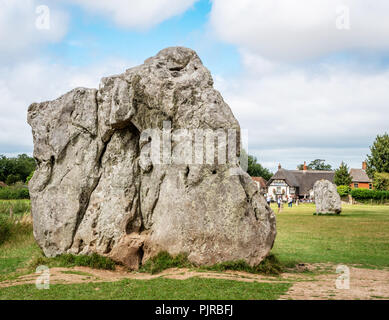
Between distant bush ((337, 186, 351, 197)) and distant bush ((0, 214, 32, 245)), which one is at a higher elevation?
distant bush ((337, 186, 351, 197))

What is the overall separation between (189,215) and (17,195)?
41.8 metres

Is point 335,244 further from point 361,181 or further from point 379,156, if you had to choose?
point 361,181

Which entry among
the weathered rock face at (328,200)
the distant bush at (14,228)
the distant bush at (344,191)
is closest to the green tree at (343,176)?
the distant bush at (344,191)

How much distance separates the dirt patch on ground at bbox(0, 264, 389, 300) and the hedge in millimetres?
60303

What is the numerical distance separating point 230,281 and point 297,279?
7.42 ft

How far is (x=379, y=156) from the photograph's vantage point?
80312 millimetres

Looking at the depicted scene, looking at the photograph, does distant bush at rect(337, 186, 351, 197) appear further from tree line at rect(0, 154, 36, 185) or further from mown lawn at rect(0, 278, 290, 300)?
mown lawn at rect(0, 278, 290, 300)

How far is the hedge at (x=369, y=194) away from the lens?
219 feet

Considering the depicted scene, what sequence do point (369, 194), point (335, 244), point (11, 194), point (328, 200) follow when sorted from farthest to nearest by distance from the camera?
point (369, 194) → point (11, 194) → point (328, 200) → point (335, 244)

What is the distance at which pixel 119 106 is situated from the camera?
11883mm

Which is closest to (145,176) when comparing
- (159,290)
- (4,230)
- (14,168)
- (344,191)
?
(159,290)

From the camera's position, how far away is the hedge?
6688 cm

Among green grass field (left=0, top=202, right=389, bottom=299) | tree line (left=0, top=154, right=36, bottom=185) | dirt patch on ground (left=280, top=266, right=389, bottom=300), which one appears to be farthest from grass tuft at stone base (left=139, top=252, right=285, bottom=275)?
tree line (left=0, top=154, right=36, bottom=185)

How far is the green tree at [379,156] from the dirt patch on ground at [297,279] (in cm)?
7414
